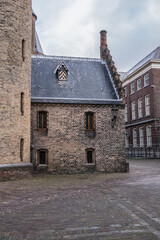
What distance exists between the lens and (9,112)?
48.0 feet

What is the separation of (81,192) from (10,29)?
11.0 metres

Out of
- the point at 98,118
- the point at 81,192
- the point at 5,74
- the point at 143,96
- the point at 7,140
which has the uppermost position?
the point at 143,96

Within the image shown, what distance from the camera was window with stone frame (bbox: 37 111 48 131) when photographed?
1777 centimetres

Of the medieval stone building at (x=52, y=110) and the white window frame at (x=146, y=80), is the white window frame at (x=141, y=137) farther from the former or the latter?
the medieval stone building at (x=52, y=110)

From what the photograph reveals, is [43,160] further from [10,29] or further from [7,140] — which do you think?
[10,29]

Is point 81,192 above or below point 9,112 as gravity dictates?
below

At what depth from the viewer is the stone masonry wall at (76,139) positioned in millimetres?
17594

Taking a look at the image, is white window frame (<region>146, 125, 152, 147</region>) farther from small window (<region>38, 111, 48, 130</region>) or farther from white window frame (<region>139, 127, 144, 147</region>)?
small window (<region>38, 111, 48, 130</region>)

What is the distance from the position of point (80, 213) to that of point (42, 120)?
11308 millimetres

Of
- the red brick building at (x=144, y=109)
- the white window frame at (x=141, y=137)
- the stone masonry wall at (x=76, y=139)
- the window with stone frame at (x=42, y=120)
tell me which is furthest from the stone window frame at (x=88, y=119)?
the white window frame at (x=141, y=137)

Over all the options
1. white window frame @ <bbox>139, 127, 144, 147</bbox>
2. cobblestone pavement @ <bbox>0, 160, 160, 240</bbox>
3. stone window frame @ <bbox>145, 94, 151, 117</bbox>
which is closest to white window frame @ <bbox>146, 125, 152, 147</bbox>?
white window frame @ <bbox>139, 127, 144, 147</bbox>

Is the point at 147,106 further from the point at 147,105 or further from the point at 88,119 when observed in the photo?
the point at 88,119

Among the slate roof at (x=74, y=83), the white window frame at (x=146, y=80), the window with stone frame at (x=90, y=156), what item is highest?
the white window frame at (x=146, y=80)

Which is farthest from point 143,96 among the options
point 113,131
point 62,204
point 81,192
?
point 62,204
